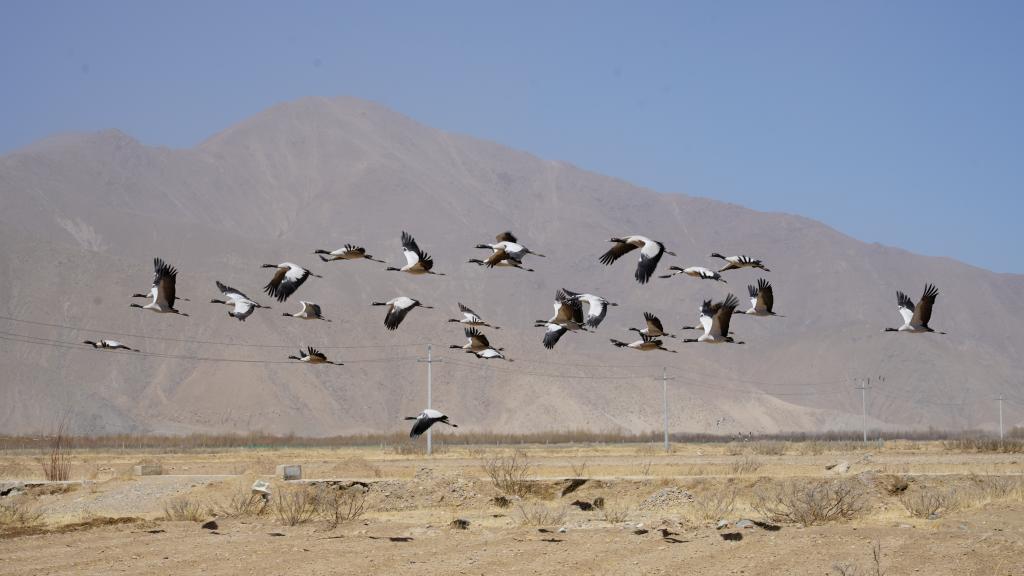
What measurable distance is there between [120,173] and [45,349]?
2903 inches

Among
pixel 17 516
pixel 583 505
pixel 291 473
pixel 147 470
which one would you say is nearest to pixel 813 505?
pixel 583 505

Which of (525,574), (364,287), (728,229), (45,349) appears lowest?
(525,574)

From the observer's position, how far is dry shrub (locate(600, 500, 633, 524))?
88.7 feet

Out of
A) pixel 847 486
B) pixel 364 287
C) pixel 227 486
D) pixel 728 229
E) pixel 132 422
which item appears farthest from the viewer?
pixel 728 229

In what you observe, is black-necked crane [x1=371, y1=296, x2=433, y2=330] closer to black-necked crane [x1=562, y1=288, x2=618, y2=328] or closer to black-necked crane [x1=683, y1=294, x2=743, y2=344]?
black-necked crane [x1=562, y1=288, x2=618, y2=328]

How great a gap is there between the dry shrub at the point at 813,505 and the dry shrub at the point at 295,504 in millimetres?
9751

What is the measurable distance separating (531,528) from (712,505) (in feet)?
17.6

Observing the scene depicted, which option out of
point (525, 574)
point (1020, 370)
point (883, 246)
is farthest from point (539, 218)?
point (525, 574)

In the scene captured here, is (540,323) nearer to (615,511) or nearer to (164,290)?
(615,511)

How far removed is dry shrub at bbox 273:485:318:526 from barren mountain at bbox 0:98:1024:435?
49.8 meters

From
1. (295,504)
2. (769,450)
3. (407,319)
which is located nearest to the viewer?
(295,504)

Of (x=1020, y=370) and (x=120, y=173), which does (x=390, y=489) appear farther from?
(x=120, y=173)

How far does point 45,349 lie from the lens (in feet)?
348

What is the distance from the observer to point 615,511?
94.8 feet
